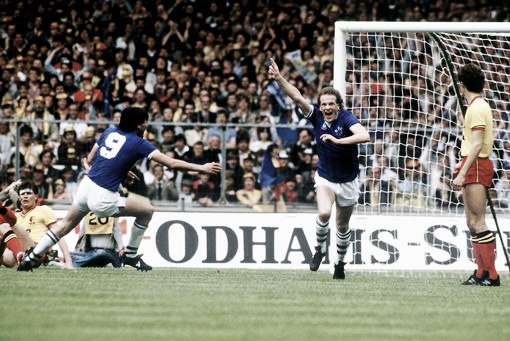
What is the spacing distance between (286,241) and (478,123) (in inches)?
191

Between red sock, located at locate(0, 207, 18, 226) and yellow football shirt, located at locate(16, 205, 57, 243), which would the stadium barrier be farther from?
red sock, located at locate(0, 207, 18, 226)

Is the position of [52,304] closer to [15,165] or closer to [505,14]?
[15,165]

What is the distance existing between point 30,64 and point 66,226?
29.4ft

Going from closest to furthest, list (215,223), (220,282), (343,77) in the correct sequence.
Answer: (220,282), (343,77), (215,223)

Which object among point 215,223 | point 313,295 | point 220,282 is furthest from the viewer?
point 215,223

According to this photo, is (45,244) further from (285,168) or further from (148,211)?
(285,168)

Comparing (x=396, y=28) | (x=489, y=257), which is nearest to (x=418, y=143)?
(x=396, y=28)

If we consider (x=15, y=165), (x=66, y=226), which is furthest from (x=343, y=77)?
(x=15, y=165)

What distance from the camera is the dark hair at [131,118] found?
33.4 feet

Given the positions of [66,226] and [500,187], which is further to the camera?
[500,187]

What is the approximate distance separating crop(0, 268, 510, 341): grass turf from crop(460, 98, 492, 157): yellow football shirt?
1453 millimetres

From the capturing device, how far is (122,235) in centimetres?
1397

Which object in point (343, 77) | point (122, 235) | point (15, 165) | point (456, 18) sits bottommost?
point (122, 235)


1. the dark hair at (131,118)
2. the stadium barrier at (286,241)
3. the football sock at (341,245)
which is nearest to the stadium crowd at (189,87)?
the stadium barrier at (286,241)
